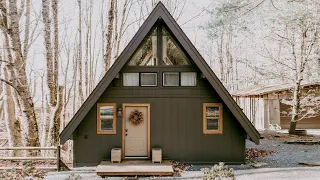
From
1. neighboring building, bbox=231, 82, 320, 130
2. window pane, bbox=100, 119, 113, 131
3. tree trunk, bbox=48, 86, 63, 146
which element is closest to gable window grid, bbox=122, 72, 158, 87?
window pane, bbox=100, 119, 113, 131

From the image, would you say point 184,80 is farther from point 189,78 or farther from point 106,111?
point 106,111

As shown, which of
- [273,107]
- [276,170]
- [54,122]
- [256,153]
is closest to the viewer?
[276,170]

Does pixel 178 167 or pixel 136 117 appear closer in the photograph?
pixel 178 167

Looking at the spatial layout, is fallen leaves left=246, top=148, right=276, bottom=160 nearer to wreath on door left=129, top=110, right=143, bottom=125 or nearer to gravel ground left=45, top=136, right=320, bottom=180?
gravel ground left=45, top=136, right=320, bottom=180

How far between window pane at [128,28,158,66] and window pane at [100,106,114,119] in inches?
65.9

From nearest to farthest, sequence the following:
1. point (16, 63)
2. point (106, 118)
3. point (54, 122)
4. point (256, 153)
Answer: point (16, 63) < point (106, 118) < point (54, 122) < point (256, 153)

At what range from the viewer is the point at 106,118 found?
36.6 ft

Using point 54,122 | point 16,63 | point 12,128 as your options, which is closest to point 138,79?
point 16,63

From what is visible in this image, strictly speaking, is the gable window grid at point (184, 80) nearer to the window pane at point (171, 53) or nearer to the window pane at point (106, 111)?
the window pane at point (171, 53)

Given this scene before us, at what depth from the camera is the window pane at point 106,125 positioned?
36.6 feet

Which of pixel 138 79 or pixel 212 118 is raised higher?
pixel 138 79

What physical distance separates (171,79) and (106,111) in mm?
2499

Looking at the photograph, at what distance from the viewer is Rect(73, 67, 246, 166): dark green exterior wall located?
36.5ft

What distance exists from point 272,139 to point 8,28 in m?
13.9
